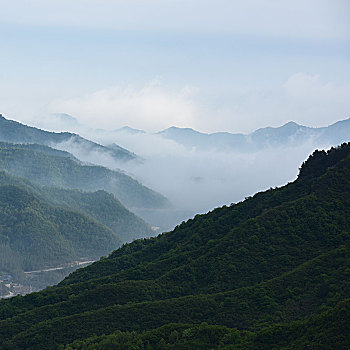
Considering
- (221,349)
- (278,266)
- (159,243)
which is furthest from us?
(159,243)

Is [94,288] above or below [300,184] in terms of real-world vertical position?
below

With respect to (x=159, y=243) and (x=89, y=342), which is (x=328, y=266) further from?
(x=159, y=243)

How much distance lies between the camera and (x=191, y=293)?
7462cm

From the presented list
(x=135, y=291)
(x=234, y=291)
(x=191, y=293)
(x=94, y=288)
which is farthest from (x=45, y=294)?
(x=234, y=291)

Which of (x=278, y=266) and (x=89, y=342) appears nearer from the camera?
(x=89, y=342)

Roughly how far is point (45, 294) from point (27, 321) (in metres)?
9.71

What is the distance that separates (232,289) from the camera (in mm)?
72562

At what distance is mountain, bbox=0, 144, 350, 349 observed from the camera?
57500mm

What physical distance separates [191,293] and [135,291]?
21.4ft

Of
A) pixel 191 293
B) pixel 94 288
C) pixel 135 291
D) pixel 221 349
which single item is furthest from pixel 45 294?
pixel 221 349

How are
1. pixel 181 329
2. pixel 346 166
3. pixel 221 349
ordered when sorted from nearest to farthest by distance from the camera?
pixel 221 349 < pixel 181 329 < pixel 346 166

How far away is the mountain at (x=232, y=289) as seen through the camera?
5750 cm

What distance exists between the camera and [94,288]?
78.8 m

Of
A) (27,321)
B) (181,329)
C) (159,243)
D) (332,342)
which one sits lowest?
(332,342)
